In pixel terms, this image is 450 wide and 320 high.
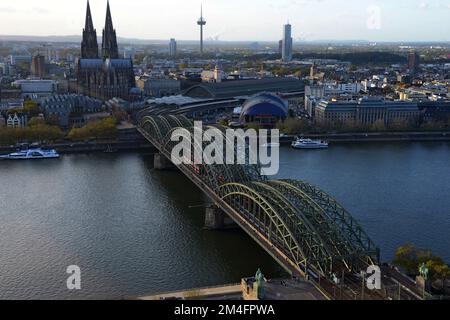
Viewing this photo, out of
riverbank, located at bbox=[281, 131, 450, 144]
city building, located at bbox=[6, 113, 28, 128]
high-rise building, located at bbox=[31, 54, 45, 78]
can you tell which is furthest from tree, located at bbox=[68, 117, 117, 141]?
high-rise building, located at bbox=[31, 54, 45, 78]

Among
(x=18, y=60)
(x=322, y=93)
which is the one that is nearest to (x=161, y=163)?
(x=322, y=93)

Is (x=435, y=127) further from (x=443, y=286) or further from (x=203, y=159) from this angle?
(x=443, y=286)

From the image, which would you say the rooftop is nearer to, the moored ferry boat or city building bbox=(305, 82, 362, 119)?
city building bbox=(305, 82, 362, 119)

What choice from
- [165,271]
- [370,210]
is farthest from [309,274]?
[370,210]

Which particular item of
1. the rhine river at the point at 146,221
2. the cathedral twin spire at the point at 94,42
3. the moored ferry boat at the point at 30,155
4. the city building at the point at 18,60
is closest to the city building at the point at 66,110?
the moored ferry boat at the point at 30,155

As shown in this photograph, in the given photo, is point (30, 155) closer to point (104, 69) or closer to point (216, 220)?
point (216, 220)
